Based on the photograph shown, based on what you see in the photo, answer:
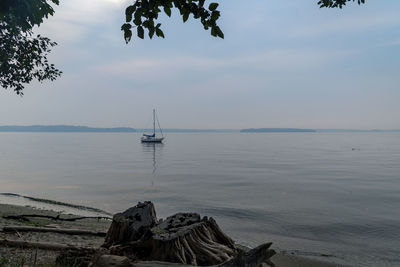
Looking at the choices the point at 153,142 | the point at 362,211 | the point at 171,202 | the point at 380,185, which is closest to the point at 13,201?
the point at 171,202

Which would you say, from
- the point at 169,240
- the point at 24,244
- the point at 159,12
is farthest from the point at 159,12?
the point at 24,244

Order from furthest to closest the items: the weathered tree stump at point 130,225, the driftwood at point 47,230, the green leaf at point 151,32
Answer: the driftwood at point 47,230
the weathered tree stump at point 130,225
the green leaf at point 151,32

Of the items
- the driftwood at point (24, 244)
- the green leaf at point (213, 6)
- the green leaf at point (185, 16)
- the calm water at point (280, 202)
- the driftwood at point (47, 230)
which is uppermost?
the green leaf at point (213, 6)

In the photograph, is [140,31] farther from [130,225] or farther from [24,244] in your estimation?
[24,244]

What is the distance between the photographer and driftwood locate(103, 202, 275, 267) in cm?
572

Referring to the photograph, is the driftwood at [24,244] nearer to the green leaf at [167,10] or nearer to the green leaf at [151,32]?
the green leaf at [151,32]

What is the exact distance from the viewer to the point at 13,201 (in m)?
20.5

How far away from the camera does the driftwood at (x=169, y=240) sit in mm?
5719

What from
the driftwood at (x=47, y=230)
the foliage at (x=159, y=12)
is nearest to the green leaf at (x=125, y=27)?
the foliage at (x=159, y=12)

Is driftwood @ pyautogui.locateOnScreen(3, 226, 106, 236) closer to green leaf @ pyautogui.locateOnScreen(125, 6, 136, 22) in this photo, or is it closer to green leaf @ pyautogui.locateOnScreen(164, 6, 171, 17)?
green leaf @ pyautogui.locateOnScreen(125, 6, 136, 22)

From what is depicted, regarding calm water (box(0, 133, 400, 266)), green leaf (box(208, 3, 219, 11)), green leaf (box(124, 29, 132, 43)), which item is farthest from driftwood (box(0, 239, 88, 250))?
calm water (box(0, 133, 400, 266))

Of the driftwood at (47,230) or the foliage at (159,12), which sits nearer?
the foliage at (159,12)

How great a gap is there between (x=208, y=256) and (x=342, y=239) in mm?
9636

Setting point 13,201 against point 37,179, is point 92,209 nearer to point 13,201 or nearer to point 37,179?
point 13,201
